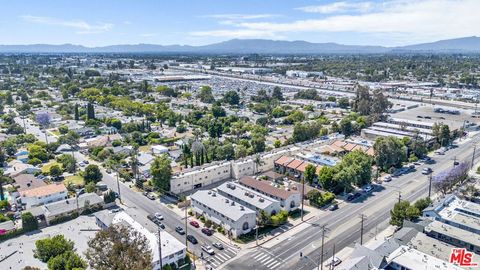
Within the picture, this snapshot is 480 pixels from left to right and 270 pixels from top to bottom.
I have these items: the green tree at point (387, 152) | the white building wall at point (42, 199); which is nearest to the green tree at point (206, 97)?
the green tree at point (387, 152)

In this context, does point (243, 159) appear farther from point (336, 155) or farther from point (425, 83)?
point (425, 83)

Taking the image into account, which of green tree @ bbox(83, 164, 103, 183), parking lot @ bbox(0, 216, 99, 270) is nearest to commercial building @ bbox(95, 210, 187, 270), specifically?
parking lot @ bbox(0, 216, 99, 270)

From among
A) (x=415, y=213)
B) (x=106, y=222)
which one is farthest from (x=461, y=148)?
(x=106, y=222)

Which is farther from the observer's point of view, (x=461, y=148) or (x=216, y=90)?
(x=216, y=90)

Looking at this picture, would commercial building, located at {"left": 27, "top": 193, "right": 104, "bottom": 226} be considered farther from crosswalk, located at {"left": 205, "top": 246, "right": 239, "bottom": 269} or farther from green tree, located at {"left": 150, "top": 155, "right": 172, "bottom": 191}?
crosswalk, located at {"left": 205, "top": 246, "right": 239, "bottom": 269}

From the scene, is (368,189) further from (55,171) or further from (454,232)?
(55,171)
